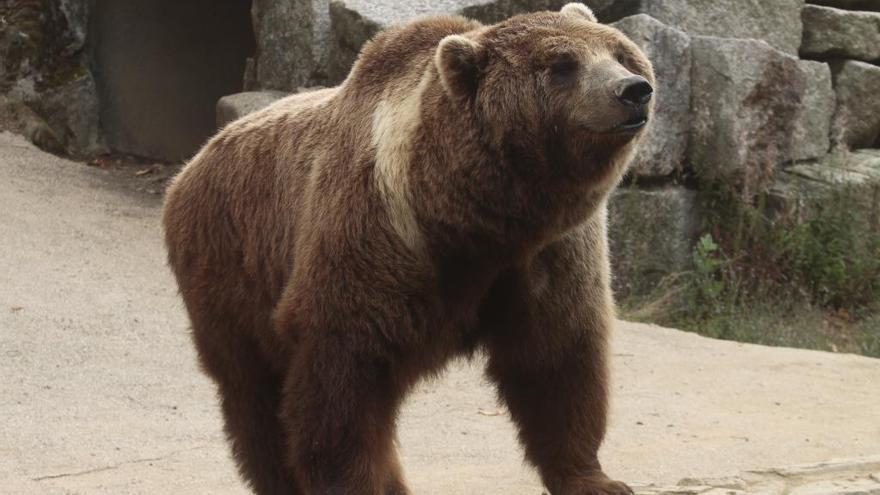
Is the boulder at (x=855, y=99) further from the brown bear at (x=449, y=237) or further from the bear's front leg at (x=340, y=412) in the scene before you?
the bear's front leg at (x=340, y=412)

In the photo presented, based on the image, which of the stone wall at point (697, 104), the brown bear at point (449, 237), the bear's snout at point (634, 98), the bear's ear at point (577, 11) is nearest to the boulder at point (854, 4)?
the stone wall at point (697, 104)

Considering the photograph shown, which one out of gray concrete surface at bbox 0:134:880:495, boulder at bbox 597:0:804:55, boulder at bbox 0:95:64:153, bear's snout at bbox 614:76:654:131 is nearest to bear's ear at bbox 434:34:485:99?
bear's snout at bbox 614:76:654:131

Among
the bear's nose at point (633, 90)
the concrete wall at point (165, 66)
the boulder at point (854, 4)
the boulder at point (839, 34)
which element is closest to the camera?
the bear's nose at point (633, 90)

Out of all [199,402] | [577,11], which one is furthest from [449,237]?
[199,402]

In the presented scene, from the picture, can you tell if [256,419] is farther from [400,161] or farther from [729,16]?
[729,16]

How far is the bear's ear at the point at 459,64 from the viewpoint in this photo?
11.8 feet

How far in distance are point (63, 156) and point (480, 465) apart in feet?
24.0

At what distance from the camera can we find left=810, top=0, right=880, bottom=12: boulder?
11234 mm

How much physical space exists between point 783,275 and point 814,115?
60.1 inches

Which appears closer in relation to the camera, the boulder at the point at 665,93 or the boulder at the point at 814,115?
the boulder at the point at 665,93

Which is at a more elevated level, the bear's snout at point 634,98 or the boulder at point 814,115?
the bear's snout at point 634,98

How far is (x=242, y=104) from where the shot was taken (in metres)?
9.66

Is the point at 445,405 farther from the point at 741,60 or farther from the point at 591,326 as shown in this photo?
the point at 741,60

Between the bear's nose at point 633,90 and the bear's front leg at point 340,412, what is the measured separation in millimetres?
1059
